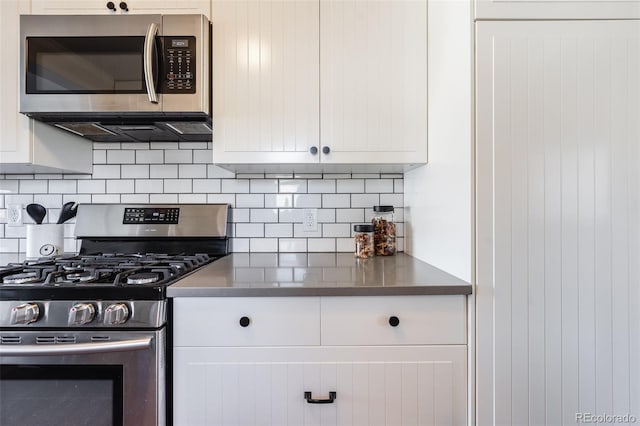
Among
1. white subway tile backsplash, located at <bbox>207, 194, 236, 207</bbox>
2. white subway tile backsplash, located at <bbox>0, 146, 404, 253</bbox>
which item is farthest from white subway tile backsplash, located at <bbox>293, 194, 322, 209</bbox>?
white subway tile backsplash, located at <bbox>207, 194, 236, 207</bbox>

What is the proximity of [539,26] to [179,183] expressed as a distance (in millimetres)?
1603

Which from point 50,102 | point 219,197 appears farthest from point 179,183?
point 50,102

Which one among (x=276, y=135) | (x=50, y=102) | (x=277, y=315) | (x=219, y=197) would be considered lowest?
(x=277, y=315)

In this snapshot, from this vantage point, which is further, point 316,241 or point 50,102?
point 316,241

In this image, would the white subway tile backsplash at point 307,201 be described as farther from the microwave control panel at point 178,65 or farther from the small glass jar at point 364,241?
the microwave control panel at point 178,65

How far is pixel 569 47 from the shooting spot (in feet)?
3.03

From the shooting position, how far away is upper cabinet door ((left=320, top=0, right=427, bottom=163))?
1310 mm

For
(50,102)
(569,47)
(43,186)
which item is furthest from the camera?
(43,186)

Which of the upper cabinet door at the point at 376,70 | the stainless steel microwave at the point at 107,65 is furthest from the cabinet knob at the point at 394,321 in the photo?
the stainless steel microwave at the point at 107,65

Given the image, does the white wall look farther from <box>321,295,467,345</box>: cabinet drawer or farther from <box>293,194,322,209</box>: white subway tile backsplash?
<box>293,194,322,209</box>: white subway tile backsplash

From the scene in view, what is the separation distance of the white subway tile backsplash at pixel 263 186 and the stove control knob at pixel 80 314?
2.98ft

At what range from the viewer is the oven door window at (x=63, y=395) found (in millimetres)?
939

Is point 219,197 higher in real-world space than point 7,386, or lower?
higher

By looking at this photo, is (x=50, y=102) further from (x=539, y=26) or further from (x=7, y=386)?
(x=539, y=26)
